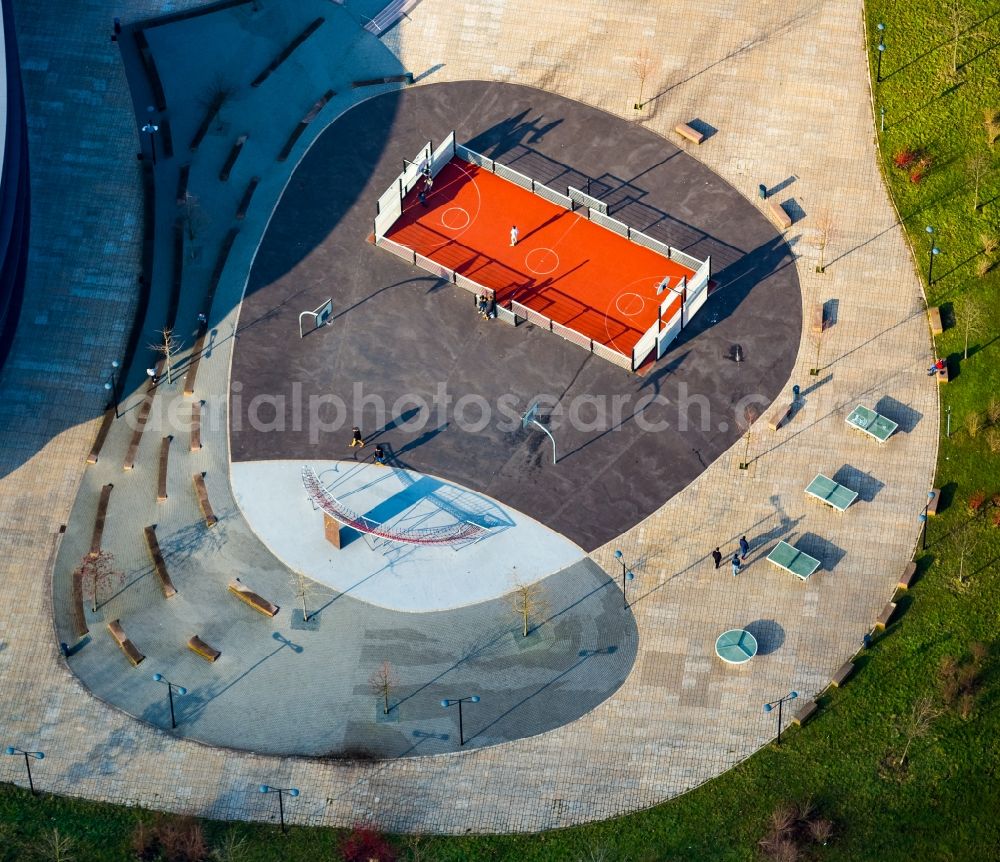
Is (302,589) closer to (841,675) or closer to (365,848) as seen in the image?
(365,848)

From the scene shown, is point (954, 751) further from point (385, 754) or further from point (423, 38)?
point (423, 38)

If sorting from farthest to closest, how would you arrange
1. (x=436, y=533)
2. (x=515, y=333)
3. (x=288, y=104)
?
1. (x=288, y=104)
2. (x=515, y=333)
3. (x=436, y=533)

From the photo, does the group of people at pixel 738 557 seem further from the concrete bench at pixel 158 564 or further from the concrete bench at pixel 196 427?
the concrete bench at pixel 196 427

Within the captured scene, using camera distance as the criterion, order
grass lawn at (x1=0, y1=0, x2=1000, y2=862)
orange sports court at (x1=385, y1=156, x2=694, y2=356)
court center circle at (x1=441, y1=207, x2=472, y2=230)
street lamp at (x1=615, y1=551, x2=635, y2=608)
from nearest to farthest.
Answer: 1. grass lawn at (x1=0, y1=0, x2=1000, y2=862)
2. street lamp at (x1=615, y1=551, x2=635, y2=608)
3. orange sports court at (x1=385, y1=156, x2=694, y2=356)
4. court center circle at (x1=441, y1=207, x2=472, y2=230)

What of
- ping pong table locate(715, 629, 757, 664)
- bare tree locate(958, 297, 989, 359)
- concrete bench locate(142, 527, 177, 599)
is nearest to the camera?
ping pong table locate(715, 629, 757, 664)

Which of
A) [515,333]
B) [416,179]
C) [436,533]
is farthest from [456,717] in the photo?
[416,179]

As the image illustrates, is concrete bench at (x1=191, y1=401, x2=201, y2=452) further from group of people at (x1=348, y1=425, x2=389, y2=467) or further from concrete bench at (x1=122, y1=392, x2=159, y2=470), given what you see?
group of people at (x1=348, y1=425, x2=389, y2=467)

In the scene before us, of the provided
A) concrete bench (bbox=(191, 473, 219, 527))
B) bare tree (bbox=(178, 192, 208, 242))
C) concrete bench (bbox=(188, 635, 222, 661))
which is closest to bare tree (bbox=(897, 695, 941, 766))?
concrete bench (bbox=(188, 635, 222, 661))
